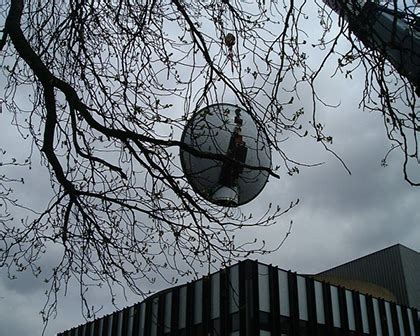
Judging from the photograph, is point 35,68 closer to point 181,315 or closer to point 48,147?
point 48,147

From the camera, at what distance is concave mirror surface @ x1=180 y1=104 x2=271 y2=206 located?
9.25ft

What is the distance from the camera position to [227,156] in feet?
9.29

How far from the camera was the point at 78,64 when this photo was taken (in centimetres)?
550

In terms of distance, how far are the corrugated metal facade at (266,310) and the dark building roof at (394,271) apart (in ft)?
47.7

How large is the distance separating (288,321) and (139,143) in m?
16.7

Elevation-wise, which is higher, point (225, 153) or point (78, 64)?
point (78, 64)

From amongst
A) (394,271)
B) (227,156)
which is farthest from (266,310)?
(394,271)

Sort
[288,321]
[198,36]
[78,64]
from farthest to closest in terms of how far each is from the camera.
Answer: [288,321] → [78,64] → [198,36]

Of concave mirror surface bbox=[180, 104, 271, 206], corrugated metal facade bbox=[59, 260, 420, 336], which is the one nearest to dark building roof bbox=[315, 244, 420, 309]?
corrugated metal facade bbox=[59, 260, 420, 336]

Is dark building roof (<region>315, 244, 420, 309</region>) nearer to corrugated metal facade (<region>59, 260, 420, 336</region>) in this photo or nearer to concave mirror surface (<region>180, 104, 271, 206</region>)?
corrugated metal facade (<region>59, 260, 420, 336</region>)

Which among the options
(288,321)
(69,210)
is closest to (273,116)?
(69,210)

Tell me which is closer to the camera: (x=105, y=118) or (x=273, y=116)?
(x=273, y=116)

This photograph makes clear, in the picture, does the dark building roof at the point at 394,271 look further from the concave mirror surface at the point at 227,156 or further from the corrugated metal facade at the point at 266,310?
the concave mirror surface at the point at 227,156

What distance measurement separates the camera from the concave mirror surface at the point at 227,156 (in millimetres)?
2820
